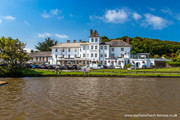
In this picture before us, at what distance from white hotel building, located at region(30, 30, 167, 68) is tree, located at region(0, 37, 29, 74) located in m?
20.6

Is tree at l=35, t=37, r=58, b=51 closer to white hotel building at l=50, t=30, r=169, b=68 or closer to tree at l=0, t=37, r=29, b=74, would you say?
white hotel building at l=50, t=30, r=169, b=68

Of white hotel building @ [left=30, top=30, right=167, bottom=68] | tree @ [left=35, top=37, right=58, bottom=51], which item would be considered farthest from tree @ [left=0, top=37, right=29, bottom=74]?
tree @ [left=35, top=37, right=58, bottom=51]

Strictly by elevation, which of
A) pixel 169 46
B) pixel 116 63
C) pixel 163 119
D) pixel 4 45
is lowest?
pixel 163 119

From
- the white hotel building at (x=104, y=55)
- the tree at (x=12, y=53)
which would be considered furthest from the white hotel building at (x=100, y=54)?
the tree at (x=12, y=53)

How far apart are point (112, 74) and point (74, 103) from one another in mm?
22087

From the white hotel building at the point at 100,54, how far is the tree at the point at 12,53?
2061 centimetres

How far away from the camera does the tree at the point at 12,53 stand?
32.0 m

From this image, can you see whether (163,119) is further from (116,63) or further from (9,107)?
(116,63)

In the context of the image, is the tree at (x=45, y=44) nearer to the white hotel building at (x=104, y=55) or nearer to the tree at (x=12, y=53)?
the white hotel building at (x=104, y=55)

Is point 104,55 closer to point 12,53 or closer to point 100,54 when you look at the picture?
point 100,54

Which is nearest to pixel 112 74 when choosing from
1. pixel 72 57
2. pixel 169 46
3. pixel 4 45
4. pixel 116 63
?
pixel 116 63

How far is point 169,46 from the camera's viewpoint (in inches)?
3167

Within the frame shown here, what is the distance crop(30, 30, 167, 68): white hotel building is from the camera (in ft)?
169

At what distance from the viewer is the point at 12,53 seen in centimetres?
3250
